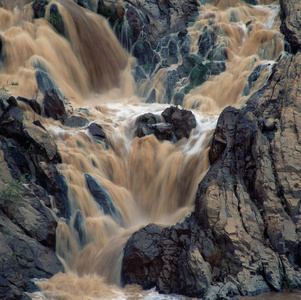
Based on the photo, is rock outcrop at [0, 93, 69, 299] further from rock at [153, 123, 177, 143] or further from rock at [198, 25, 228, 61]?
rock at [198, 25, 228, 61]

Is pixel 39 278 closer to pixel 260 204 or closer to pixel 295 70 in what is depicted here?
pixel 260 204

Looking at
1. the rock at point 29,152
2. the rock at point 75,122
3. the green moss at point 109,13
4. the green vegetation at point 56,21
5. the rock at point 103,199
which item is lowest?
the rock at point 103,199

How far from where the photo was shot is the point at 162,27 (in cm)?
1900

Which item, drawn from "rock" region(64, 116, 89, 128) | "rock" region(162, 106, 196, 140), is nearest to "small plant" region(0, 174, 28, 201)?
"rock" region(64, 116, 89, 128)

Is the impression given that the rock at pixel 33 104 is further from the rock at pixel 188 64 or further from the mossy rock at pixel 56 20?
the rock at pixel 188 64

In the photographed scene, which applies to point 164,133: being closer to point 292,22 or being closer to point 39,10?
point 39,10

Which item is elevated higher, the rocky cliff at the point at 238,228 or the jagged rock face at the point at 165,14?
the jagged rock face at the point at 165,14

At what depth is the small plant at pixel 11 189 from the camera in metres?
8.60

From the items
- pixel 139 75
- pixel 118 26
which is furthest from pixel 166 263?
pixel 118 26

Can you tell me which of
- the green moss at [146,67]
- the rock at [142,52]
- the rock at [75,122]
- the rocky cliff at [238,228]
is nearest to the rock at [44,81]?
the rock at [75,122]

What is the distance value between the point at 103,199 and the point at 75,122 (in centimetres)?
304

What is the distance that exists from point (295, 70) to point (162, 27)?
8.84 m

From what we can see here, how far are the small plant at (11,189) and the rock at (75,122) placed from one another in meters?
3.16

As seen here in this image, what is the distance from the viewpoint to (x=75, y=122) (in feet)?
39.8
